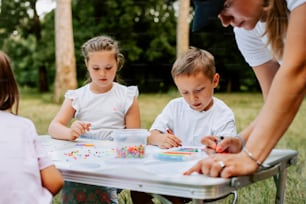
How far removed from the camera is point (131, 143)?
1563 millimetres

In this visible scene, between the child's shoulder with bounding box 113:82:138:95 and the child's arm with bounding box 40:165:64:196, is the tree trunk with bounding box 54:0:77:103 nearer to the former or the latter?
the child's shoulder with bounding box 113:82:138:95

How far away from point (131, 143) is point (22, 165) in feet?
1.20

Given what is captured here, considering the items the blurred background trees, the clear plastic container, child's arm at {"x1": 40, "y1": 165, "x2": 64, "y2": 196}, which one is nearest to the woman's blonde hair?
child's arm at {"x1": 40, "y1": 165, "x2": 64, "y2": 196}

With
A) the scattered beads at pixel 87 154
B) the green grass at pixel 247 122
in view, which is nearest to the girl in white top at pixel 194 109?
the scattered beads at pixel 87 154

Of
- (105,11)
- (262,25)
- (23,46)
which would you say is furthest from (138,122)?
(23,46)


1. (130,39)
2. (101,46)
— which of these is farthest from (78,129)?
(130,39)

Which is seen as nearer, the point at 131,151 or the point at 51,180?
the point at 51,180

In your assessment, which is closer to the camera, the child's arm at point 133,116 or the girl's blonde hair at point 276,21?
the girl's blonde hair at point 276,21

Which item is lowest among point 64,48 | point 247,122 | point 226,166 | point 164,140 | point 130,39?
point 247,122

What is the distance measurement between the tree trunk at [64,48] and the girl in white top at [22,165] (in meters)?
6.74

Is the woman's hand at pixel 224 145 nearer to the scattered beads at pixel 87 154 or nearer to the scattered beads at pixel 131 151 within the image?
the scattered beads at pixel 131 151

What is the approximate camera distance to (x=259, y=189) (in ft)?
9.84

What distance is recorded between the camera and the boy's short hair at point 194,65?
1.90m

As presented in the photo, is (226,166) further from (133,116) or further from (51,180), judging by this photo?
(133,116)
